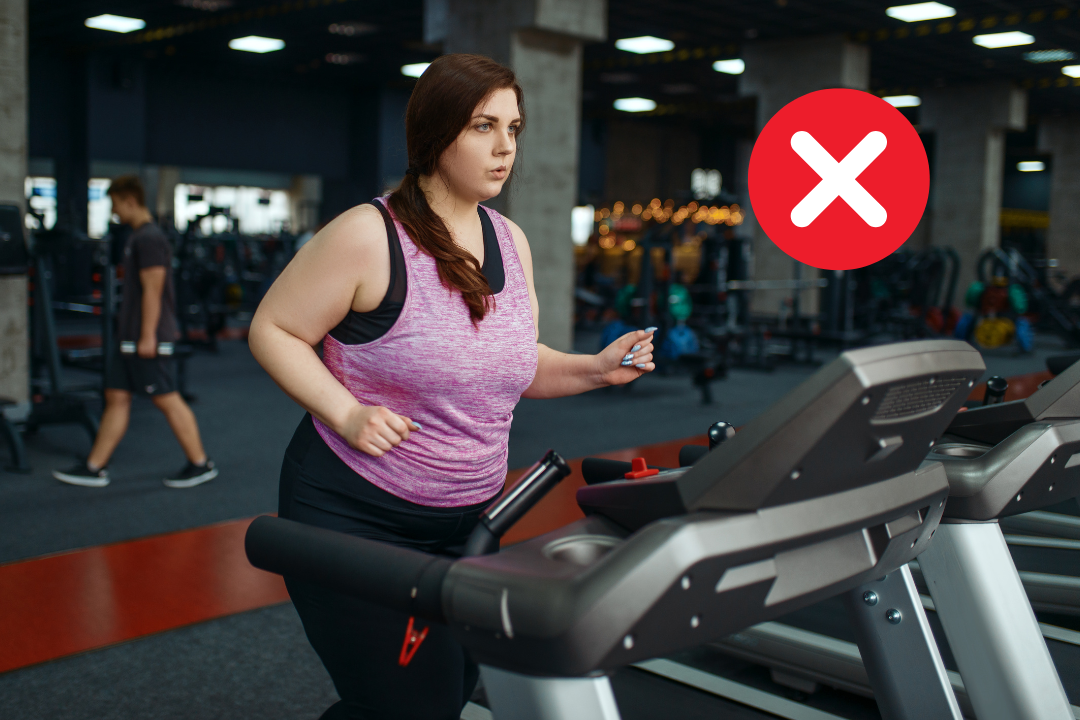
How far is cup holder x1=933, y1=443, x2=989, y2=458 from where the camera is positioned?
5.04 ft

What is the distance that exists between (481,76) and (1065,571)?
9.55ft

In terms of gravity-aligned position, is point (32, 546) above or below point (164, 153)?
below

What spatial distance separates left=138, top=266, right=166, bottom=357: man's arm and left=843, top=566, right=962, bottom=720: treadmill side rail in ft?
11.6

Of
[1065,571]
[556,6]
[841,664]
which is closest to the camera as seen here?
[841,664]

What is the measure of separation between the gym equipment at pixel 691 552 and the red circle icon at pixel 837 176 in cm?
56

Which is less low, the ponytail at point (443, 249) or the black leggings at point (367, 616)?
the ponytail at point (443, 249)

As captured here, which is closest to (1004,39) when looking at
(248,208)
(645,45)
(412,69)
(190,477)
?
(645,45)

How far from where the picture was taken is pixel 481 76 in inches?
49.7

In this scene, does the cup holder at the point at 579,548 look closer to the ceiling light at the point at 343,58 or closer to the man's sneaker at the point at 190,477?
the man's sneaker at the point at 190,477

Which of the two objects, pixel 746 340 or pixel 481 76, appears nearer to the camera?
pixel 481 76

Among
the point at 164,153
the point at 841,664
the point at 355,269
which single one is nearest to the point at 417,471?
the point at 355,269

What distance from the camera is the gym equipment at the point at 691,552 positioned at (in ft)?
2.78

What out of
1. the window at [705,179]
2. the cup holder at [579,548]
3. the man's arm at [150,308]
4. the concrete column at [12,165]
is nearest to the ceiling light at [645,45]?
the window at [705,179]

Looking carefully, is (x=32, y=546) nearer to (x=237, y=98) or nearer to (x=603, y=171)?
(x=237, y=98)
